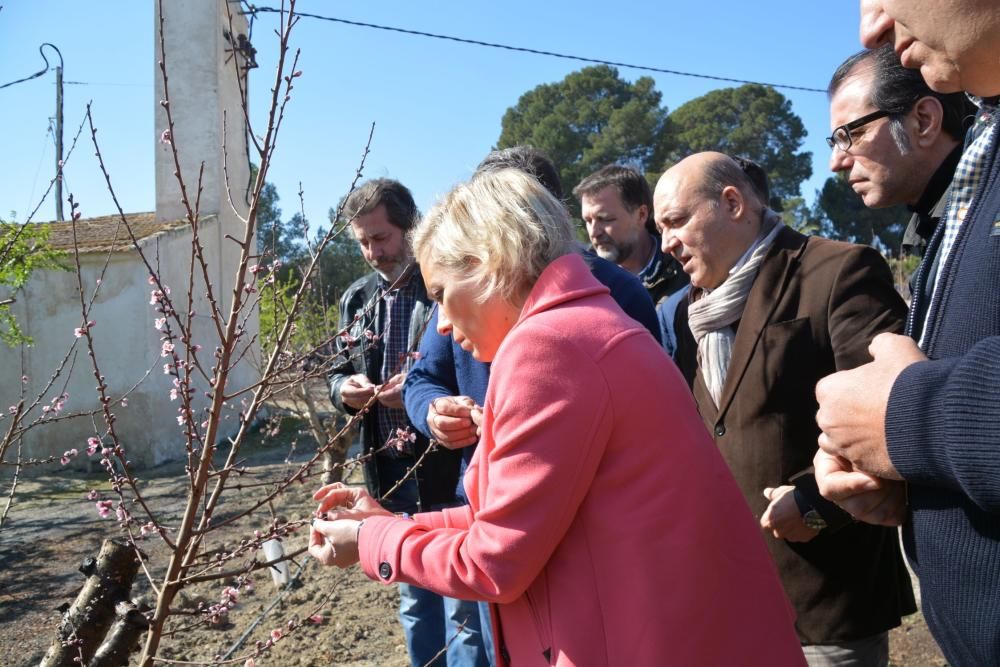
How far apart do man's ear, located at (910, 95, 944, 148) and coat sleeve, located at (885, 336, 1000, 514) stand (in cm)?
121

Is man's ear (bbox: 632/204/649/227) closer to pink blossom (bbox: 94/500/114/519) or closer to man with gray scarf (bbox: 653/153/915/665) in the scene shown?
man with gray scarf (bbox: 653/153/915/665)

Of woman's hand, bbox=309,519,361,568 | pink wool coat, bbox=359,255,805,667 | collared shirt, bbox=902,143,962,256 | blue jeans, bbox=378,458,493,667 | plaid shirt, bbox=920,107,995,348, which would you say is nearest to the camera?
plaid shirt, bbox=920,107,995,348

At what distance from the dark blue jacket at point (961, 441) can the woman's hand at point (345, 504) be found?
3.57 feet

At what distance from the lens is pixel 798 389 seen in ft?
7.25

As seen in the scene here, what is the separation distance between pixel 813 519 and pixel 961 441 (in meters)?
1.11

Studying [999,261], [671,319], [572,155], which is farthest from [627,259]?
[572,155]

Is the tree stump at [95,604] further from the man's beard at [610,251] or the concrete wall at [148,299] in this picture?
the concrete wall at [148,299]

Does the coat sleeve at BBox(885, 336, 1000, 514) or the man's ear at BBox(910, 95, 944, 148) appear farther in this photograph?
the man's ear at BBox(910, 95, 944, 148)

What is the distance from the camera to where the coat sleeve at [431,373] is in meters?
2.86

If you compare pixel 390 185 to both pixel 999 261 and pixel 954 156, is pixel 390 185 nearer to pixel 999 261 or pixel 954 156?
pixel 954 156

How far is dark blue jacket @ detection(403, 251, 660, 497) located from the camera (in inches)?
94.7

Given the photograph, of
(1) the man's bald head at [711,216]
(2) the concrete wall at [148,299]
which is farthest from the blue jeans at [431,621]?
(2) the concrete wall at [148,299]

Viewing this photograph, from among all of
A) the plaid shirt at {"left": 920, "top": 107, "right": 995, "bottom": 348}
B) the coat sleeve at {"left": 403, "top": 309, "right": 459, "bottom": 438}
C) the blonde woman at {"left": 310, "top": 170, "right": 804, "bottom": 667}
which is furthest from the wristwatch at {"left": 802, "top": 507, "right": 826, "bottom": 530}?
the coat sleeve at {"left": 403, "top": 309, "right": 459, "bottom": 438}

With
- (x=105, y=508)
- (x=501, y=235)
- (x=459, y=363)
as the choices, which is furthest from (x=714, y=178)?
(x=105, y=508)
